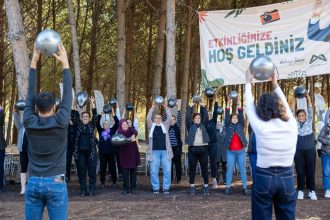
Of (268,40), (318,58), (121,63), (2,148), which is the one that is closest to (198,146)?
(268,40)

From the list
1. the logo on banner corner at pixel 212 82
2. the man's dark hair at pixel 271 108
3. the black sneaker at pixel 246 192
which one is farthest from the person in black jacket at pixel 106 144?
the man's dark hair at pixel 271 108

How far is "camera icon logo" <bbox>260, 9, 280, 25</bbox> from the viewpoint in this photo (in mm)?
12180

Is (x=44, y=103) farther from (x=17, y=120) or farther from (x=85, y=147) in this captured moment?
(x=17, y=120)

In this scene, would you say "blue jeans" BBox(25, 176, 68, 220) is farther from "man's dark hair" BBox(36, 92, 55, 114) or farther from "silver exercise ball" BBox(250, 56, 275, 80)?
"silver exercise ball" BBox(250, 56, 275, 80)

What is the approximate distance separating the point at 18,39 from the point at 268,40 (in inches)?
243

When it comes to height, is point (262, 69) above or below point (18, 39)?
below

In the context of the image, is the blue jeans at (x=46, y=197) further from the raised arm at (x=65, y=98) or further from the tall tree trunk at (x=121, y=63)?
the tall tree trunk at (x=121, y=63)

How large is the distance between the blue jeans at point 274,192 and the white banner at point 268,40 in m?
7.64

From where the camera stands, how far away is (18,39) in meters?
9.57

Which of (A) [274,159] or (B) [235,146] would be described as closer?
(A) [274,159]

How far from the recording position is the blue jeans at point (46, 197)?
13.0 feet

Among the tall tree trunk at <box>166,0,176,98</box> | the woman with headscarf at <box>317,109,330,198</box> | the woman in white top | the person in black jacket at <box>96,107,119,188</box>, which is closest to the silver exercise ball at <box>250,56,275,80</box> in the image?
the woman in white top

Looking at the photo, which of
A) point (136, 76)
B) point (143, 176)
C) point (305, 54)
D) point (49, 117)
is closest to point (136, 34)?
point (136, 76)

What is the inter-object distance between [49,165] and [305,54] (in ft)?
29.7
